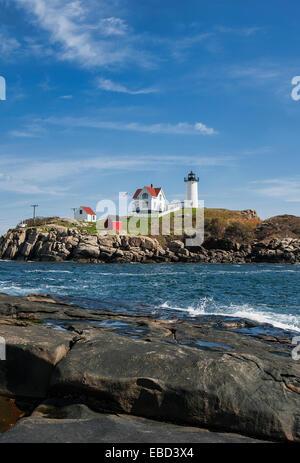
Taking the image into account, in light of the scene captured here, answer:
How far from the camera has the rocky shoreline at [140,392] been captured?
5375 millimetres

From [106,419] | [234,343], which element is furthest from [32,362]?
[234,343]

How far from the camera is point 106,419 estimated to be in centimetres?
559

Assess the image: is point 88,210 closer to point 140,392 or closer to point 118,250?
point 118,250

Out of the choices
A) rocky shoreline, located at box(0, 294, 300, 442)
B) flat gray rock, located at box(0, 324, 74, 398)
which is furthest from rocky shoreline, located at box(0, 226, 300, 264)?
rocky shoreline, located at box(0, 294, 300, 442)

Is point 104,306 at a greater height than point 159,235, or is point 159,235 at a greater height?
point 159,235

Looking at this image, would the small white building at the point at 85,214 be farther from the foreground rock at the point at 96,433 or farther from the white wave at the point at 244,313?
the foreground rock at the point at 96,433

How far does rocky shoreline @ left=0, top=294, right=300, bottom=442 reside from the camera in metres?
5.38

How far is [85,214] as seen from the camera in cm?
11625

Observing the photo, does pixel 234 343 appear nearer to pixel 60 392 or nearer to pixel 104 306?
pixel 60 392

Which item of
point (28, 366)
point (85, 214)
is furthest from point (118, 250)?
point (28, 366)

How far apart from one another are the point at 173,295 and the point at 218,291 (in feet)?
16.4

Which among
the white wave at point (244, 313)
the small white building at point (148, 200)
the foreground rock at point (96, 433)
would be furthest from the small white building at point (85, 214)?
the foreground rock at point (96, 433)

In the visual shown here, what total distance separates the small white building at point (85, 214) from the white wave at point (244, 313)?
311ft

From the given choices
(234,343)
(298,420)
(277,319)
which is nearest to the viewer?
(298,420)
